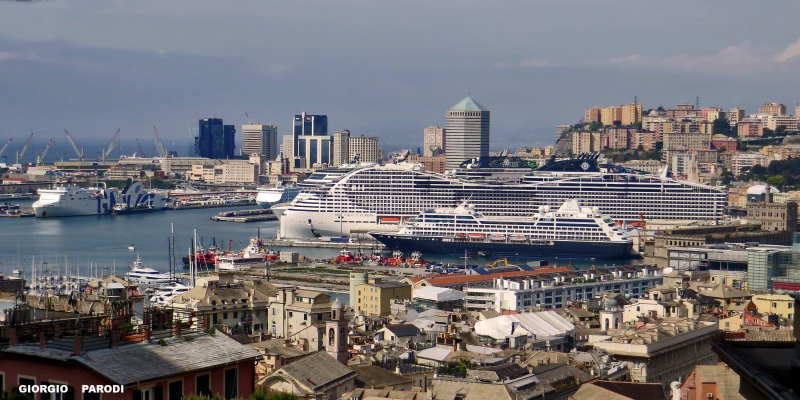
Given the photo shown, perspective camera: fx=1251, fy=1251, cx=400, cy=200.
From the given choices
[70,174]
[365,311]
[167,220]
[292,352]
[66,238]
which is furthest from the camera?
[70,174]

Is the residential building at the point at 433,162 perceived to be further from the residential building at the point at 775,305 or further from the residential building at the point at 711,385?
the residential building at the point at 711,385

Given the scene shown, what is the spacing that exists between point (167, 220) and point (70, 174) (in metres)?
26.3

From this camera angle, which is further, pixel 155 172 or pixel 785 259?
pixel 155 172

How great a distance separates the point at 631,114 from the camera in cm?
7562

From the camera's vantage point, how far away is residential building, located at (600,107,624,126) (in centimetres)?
7631

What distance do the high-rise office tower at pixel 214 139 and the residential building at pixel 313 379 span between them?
93557 mm

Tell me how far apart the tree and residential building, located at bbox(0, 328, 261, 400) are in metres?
50.5

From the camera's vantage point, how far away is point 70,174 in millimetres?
73938

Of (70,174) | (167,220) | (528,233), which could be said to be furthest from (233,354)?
(70,174)

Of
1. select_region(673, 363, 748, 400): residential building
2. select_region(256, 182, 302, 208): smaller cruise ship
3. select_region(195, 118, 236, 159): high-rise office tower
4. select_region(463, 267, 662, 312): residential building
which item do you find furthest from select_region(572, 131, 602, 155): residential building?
select_region(673, 363, 748, 400): residential building

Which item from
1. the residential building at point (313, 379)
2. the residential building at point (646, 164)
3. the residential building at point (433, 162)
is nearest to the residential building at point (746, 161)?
the residential building at point (646, 164)

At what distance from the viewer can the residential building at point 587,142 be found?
70500mm

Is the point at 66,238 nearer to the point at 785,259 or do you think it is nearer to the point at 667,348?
the point at 785,259

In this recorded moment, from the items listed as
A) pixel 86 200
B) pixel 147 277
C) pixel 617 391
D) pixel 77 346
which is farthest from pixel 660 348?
pixel 86 200
